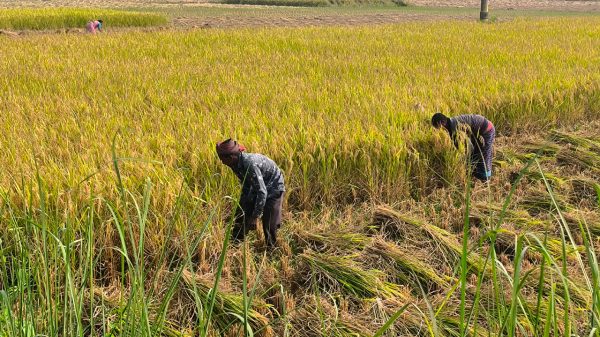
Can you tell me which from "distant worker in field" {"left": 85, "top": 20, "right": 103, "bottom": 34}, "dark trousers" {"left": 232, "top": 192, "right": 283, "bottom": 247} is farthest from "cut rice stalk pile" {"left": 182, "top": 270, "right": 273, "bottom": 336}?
"distant worker in field" {"left": 85, "top": 20, "right": 103, "bottom": 34}

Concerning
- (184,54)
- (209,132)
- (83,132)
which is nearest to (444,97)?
(209,132)

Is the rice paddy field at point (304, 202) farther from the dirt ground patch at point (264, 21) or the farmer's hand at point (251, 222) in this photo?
the dirt ground patch at point (264, 21)

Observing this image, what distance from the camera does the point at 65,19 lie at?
1534 centimetres

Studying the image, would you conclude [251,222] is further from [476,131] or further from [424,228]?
[476,131]

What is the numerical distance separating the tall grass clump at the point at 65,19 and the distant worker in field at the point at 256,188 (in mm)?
14437

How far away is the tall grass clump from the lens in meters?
14.5

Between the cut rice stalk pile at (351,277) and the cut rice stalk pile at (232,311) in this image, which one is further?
the cut rice stalk pile at (351,277)

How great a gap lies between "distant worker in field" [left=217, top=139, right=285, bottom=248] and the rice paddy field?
0.40 feet

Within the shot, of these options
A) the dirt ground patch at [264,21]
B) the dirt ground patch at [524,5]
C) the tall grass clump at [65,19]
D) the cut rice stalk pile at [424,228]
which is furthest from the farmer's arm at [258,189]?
the dirt ground patch at [524,5]

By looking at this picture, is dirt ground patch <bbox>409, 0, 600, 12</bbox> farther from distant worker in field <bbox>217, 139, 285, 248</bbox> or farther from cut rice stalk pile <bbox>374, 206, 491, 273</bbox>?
distant worker in field <bbox>217, 139, 285, 248</bbox>

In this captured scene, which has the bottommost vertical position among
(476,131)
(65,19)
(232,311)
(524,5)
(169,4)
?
(232,311)

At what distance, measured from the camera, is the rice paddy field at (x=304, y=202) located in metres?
1.34

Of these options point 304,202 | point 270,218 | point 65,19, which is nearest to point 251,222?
point 270,218

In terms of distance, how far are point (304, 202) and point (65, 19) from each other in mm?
14775
